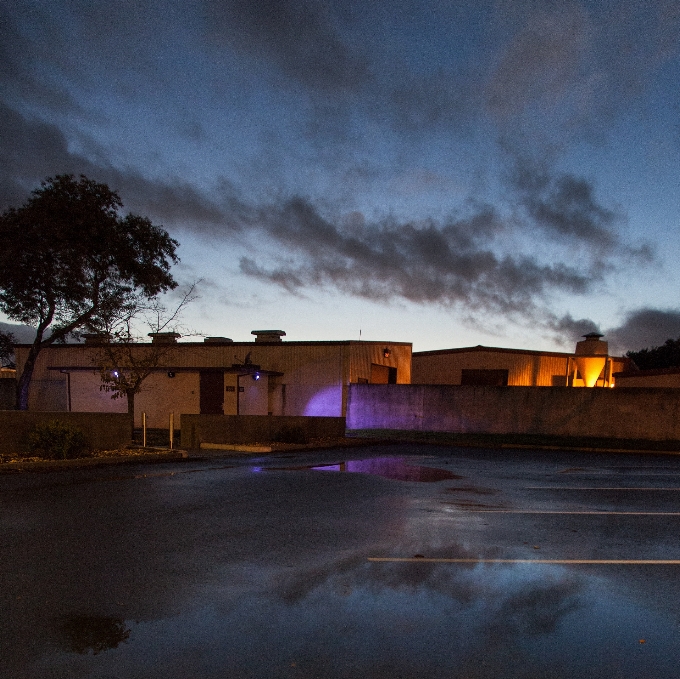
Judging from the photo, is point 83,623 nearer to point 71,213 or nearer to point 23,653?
point 23,653

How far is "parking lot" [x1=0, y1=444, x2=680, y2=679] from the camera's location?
3939 mm

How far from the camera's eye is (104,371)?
21.3 metres

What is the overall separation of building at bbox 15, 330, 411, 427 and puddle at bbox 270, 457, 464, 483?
11822 millimetres

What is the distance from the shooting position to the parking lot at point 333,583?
3.94 metres

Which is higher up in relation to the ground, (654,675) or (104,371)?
(104,371)

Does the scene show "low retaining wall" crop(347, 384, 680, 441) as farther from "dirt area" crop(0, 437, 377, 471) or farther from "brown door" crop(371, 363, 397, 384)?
"dirt area" crop(0, 437, 377, 471)

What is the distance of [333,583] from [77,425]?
12.3m

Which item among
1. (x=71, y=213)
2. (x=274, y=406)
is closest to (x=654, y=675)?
(x=71, y=213)

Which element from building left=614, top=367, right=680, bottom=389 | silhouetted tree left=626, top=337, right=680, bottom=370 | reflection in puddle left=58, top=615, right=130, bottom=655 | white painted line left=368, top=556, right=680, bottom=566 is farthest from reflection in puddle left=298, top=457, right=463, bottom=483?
silhouetted tree left=626, top=337, right=680, bottom=370

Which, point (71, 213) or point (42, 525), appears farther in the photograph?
point (71, 213)

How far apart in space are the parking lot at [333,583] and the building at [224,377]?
1744 centimetres

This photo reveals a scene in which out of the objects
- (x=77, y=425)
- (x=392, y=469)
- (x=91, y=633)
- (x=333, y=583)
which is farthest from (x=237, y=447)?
(x=91, y=633)

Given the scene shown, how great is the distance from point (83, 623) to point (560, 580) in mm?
4314

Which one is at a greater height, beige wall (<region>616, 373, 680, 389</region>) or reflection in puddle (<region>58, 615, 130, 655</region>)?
beige wall (<region>616, 373, 680, 389</region>)
